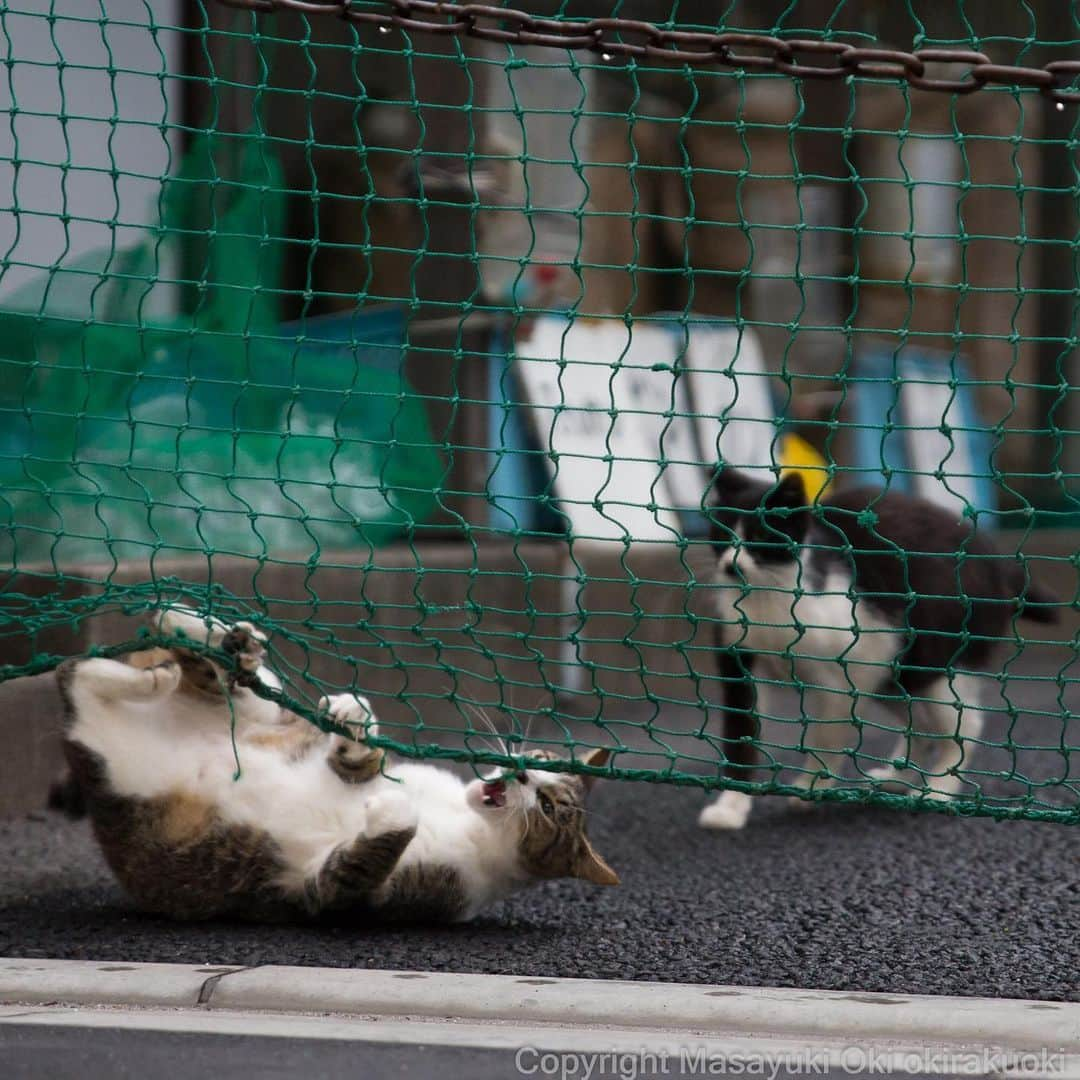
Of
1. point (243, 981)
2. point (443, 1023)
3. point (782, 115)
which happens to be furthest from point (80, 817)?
point (782, 115)

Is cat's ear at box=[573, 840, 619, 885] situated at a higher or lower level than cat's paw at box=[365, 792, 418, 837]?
lower

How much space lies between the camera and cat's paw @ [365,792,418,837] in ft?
9.64

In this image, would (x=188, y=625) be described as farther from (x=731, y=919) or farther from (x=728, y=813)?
(x=728, y=813)

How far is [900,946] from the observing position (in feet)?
9.73

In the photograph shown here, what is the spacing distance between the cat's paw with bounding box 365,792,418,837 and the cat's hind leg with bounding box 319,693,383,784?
6.6 inches

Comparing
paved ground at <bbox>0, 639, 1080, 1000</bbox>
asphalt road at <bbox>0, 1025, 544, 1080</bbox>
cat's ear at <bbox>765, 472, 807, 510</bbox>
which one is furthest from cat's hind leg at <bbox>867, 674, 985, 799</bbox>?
asphalt road at <bbox>0, 1025, 544, 1080</bbox>

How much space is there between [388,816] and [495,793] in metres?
0.38

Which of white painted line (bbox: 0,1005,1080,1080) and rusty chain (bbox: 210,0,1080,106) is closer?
white painted line (bbox: 0,1005,1080,1080)

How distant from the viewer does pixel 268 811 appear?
10.2ft

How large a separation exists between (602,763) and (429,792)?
388 mm

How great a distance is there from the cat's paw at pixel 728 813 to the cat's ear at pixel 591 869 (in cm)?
98

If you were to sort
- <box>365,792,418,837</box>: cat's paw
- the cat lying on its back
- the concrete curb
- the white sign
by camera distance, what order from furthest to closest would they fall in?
the white sign
the cat lying on its back
<box>365,792,418,837</box>: cat's paw
the concrete curb


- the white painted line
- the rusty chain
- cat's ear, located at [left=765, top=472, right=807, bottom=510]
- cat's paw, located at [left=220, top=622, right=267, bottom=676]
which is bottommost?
the white painted line

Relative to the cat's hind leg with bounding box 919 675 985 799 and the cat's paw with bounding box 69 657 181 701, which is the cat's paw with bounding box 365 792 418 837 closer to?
the cat's paw with bounding box 69 657 181 701
